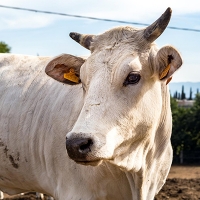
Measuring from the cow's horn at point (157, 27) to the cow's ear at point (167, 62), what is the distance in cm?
21

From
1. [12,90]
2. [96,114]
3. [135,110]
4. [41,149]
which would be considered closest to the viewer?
[96,114]

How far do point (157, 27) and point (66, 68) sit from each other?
1.05 m

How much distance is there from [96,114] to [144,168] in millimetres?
1179

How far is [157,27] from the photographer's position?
4340 mm

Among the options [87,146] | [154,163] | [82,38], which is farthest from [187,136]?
[87,146]

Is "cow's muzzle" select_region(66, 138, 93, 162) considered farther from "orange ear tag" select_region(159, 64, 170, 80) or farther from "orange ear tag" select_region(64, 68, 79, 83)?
"orange ear tag" select_region(64, 68, 79, 83)

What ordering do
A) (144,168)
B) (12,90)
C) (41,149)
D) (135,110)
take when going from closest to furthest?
(135,110), (144,168), (41,149), (12,90)

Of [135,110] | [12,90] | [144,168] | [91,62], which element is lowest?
[144,168]

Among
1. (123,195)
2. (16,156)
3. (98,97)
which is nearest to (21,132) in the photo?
(16,156)

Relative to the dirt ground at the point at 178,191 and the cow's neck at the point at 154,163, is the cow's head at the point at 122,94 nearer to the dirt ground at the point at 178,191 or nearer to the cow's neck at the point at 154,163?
Answer: the cow's neck at the point at 154,163

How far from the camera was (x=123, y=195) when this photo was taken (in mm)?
4926

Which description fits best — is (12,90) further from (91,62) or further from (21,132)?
(91,62)

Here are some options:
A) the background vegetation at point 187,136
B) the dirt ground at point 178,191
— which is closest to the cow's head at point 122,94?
the dirt ground at point 178,191

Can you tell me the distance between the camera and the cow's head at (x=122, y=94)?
150 inches
